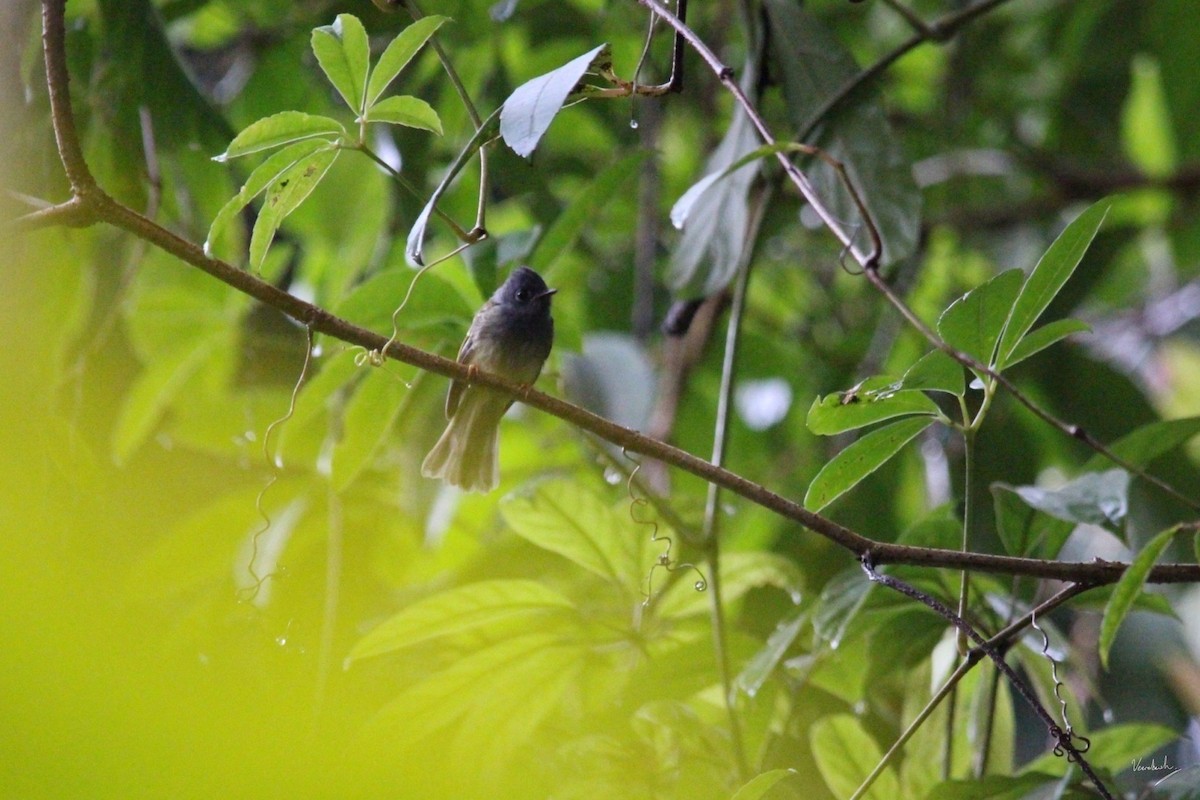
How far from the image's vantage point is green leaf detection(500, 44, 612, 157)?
1325mm

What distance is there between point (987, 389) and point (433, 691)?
1142mm

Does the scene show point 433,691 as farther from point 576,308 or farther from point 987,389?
point 576,308

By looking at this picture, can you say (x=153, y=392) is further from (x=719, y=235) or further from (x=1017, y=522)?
(x=1017, y=522)

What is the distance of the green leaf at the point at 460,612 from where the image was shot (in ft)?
6.40

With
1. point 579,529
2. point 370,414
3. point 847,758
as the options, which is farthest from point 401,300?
point 847,758

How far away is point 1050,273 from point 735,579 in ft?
3.32

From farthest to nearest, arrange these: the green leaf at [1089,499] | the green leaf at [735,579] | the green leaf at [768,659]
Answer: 1. the green leaf at [735,579]
2. the green leaf at [768,659]
3. the green leaf at [1089,499]

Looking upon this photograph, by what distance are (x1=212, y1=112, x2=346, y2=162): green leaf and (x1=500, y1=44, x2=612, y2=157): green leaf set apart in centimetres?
31

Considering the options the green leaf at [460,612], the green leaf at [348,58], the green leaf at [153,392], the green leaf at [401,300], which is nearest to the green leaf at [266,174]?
the green leaf at [348,58]

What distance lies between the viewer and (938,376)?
1.50 meters

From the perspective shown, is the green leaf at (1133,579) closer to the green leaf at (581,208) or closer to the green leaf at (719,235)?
the green leaf at (719,235)

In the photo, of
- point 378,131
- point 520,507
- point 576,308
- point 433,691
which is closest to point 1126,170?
point 576,308

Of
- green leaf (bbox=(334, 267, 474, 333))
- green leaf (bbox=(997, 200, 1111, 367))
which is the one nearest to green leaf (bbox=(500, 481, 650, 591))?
green leaf (bbox=(334, 267, 474, 333))

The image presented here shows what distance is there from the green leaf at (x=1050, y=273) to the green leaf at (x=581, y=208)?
3.30 feet
